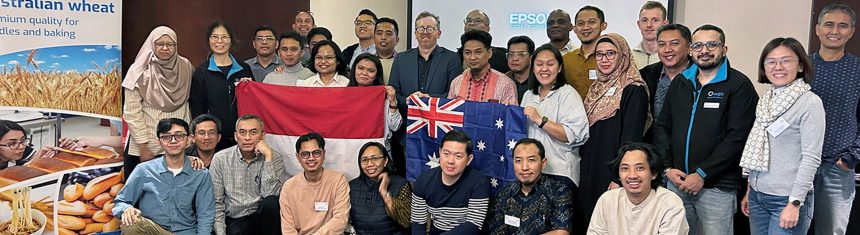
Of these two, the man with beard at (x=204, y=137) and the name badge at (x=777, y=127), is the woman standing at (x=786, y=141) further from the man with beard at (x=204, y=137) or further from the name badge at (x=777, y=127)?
the man with beard at (x=204, y=137)

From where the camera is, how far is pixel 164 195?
427 cm

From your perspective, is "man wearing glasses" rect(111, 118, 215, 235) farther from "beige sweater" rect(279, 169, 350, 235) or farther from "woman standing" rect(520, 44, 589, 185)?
"woman standing" rect(520, 44, 589, 185)

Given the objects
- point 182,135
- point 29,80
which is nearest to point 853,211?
point 182,135

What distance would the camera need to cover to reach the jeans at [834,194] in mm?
3771

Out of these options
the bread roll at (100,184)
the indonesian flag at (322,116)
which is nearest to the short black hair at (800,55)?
the indonesian flag at (322,116)

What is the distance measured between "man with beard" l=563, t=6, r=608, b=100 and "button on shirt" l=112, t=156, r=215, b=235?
2.47 meters

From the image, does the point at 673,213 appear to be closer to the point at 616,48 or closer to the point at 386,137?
the point at 616,48

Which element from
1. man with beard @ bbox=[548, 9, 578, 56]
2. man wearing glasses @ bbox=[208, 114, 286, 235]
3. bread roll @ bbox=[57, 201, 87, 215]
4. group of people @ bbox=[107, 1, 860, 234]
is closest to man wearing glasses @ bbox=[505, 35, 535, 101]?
group of people @ bbox=[107, 1, 860, 234]

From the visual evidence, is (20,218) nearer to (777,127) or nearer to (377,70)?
(377,70)

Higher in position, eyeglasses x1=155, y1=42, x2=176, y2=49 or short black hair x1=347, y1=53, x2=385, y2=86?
eyeglasses x1=155, y1=42, x2=176, y2=49

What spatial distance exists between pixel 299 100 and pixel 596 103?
6.80ft

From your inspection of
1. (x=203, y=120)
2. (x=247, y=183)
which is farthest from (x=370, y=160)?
(x=203, y=120)

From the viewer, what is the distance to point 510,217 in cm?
407

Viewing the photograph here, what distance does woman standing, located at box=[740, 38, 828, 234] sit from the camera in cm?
331
